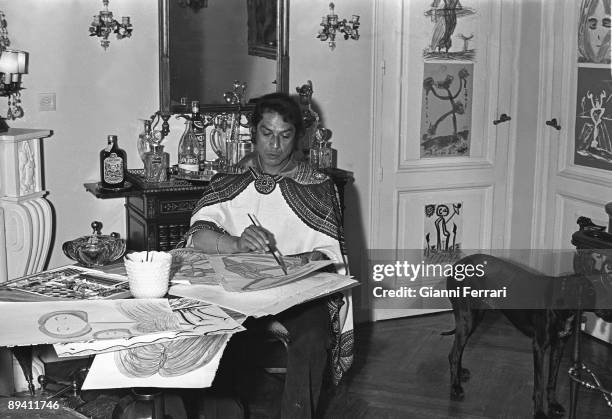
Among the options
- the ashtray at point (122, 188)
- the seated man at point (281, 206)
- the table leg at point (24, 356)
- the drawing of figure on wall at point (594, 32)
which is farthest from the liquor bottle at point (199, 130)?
the drawing of figure on wall at point (594, 32)

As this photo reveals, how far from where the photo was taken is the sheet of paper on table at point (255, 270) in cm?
242

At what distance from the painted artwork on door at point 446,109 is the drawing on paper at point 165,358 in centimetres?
296

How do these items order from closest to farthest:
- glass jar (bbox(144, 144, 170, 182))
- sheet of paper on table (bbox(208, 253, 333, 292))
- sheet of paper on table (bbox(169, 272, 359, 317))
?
sheet of paper on table (bbox(169, 272, 359, 317)), sheet of paper on table (bbox(208, 253, 333, 292)), glass jar (bbox(144, 144, 170, 182))

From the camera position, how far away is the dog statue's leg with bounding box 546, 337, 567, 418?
343 cm

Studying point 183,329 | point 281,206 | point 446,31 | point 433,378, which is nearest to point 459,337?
point 433,378

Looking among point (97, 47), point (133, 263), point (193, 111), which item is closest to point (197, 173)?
point (193, 111)

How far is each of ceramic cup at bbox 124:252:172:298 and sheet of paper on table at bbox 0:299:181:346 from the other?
0.04 m

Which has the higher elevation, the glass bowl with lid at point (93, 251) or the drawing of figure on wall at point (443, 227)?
the glass bowl with lid at point (93, 251)

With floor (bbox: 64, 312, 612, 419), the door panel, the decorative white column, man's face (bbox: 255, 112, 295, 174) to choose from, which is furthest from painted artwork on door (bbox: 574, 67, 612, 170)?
the decorative white column

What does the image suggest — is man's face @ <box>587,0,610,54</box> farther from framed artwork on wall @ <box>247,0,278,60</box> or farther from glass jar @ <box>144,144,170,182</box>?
glass jar @ <box>144,144,170,182</box>

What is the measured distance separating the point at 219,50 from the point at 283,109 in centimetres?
107

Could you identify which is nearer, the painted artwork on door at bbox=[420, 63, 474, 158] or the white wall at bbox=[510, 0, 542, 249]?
the painted artwork on door at bbox=[420, 63, 474, 158]

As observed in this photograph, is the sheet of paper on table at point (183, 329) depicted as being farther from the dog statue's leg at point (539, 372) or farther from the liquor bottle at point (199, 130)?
the liquor bottle at point (199, 130)

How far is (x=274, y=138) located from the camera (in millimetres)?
3254
